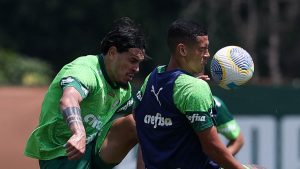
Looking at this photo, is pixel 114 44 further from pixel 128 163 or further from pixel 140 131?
pixel 128 163

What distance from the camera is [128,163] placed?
1155 cm

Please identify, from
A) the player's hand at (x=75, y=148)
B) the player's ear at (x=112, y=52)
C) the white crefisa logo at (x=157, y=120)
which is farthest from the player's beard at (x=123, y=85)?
the player's hand at (x=75, y=148)

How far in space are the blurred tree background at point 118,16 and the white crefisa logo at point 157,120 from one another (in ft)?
72.6

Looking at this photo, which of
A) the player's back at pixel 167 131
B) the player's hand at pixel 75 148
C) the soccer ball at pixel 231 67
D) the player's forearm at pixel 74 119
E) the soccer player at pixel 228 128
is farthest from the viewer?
the soccer player at pixel 228 128

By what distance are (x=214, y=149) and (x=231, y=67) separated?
0.76m

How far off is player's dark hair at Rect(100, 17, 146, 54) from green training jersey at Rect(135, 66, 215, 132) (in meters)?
0.96

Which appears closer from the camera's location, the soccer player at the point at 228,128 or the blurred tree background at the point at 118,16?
the soccer player at the point at 228,128

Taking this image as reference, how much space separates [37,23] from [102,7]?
2.08 m

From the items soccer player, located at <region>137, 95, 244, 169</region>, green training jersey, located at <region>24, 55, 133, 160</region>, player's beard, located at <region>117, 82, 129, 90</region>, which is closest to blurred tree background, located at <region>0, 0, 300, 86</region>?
soccer player, located at <region>137, 95, 244, 169</region>

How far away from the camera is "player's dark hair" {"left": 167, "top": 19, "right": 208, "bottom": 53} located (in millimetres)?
6930

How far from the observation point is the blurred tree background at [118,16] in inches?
1173

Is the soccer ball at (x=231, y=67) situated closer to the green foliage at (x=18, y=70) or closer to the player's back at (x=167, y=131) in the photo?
the player's back at (x=167, y=131)

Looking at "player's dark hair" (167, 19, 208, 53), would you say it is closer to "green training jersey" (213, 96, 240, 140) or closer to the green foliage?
"green training jersey" (213, 96, 240, 140)

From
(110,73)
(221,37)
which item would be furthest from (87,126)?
(221,37)
